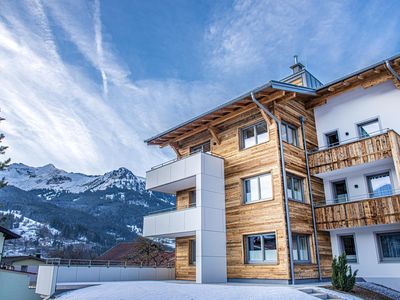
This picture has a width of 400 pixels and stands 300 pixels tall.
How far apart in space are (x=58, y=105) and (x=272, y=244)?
17.8 m

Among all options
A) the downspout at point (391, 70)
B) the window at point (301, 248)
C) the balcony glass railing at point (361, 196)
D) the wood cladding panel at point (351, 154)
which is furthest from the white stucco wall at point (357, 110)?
the window at point (301, 248)

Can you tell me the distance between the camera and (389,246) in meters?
11.7

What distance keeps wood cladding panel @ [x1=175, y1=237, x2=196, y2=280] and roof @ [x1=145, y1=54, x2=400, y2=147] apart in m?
5.31

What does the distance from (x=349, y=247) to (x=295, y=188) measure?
3080 mm

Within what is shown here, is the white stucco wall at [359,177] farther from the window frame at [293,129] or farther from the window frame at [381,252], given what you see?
the window frame at [293,129]

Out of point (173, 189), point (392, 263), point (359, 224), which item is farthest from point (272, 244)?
point (173, 189)

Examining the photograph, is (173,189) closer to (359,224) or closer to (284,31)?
(359,224)

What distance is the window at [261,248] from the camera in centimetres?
1190

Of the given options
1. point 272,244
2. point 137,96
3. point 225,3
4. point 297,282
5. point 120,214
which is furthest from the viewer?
point 120,214

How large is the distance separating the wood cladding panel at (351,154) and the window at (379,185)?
117cm

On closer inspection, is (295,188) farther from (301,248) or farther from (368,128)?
(368,128)

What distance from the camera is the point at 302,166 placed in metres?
13.5

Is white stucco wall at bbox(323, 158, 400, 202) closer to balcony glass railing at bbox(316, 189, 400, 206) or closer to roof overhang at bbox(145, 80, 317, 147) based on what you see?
balcony glass railing at bbox(316, 189, 400, 206)

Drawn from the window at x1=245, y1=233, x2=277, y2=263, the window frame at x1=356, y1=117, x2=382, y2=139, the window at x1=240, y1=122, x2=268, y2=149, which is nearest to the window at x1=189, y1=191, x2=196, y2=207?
the window at x1=240, y1=122, x2=268, y2=149
